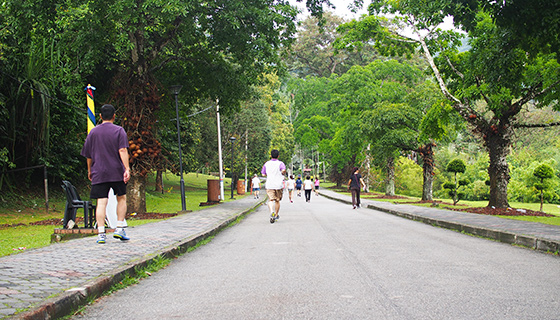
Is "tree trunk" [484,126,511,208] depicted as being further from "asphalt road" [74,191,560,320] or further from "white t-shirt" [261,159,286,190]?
"asphalt road" [74,191,560,320]

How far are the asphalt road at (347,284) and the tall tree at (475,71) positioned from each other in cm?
757

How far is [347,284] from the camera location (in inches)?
222

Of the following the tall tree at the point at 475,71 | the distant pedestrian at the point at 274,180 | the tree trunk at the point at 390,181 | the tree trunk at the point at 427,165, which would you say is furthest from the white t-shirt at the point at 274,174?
the tree trunk at the point at 390,181

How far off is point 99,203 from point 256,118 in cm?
3834

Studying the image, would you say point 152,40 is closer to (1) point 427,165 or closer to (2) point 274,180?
(2) point 274,180

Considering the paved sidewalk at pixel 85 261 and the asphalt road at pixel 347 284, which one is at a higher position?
the paved sidewalk at pixel 85 261

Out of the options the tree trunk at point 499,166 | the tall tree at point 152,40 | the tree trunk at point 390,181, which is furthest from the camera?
the tree trunk at point 390,181

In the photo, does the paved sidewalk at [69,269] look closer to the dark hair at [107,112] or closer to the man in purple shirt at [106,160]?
the man in purple shirt at [106,160]

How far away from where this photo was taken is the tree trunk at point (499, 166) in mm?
18828

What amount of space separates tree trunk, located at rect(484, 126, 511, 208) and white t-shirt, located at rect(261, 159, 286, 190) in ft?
30.8

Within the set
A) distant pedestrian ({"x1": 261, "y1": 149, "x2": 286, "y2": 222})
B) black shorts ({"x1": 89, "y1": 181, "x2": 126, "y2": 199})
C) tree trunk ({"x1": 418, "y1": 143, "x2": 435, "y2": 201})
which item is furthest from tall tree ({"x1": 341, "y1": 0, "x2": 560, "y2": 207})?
black shorts ({"x1": 89, "y1": 181, "x2": 126, "y2": 199})

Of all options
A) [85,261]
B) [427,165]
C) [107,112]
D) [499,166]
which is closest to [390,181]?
[427,165]

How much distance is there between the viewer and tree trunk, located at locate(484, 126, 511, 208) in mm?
18828

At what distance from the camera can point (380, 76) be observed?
131ft
